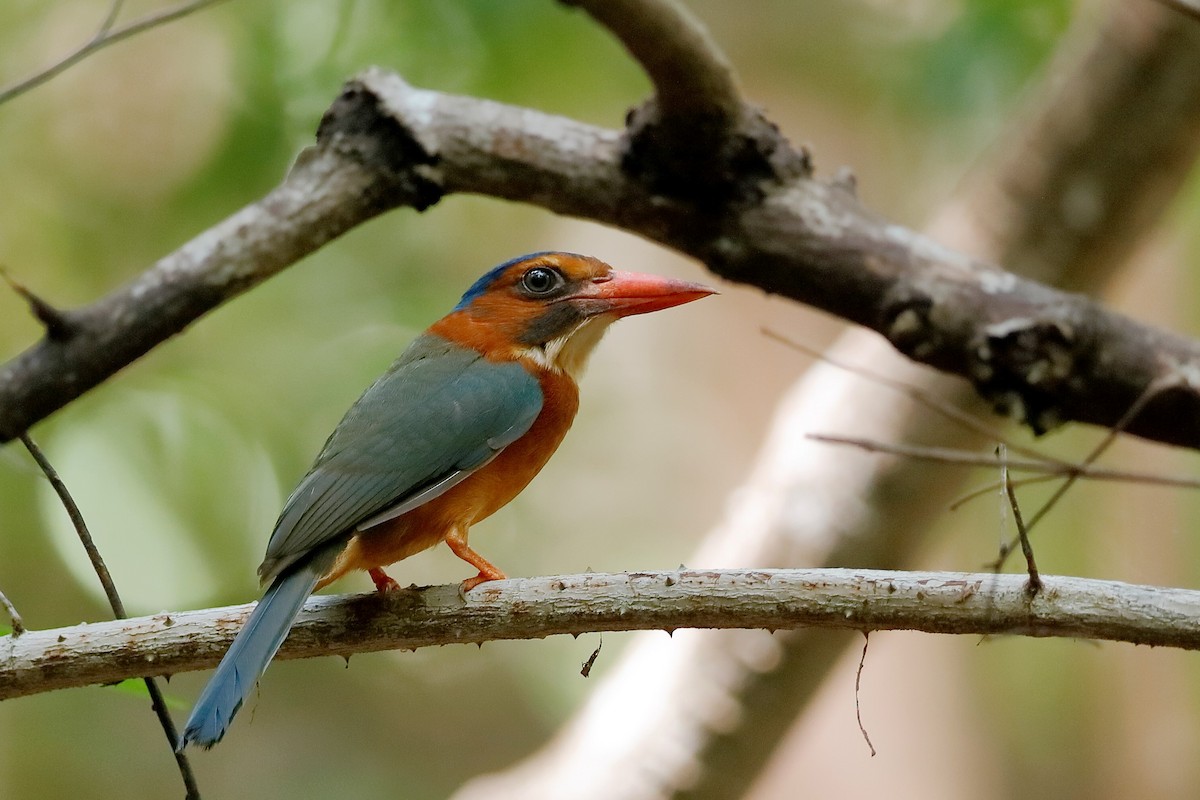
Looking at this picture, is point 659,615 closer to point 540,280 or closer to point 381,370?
point 540,280

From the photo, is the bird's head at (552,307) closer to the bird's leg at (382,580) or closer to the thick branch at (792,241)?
the thick branch at (792,241)

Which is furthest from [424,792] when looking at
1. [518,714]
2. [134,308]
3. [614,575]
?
[614,575]

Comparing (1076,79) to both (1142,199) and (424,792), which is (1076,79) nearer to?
(1142,199)

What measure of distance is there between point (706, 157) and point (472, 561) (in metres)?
1.52

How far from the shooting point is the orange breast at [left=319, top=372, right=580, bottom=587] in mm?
2809

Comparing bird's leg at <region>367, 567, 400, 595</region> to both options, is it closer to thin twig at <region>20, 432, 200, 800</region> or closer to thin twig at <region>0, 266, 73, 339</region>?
thin twig at <region>20, 432, 200, 800</region>

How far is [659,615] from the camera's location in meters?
2.28

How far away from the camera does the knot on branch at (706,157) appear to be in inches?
141

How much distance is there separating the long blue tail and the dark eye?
1.25 metres

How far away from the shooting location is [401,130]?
3.57 m

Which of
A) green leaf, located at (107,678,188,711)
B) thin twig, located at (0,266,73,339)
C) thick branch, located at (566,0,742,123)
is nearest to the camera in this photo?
green leaf, located at (107,678,188,711)

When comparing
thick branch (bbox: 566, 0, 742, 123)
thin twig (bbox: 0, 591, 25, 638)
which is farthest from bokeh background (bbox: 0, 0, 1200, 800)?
thin twig (bbox: 0, 591, 25, 638)

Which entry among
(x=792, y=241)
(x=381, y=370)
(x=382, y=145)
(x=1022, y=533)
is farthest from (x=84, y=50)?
(x=381, y=370)

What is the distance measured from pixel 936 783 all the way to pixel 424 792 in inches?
139
